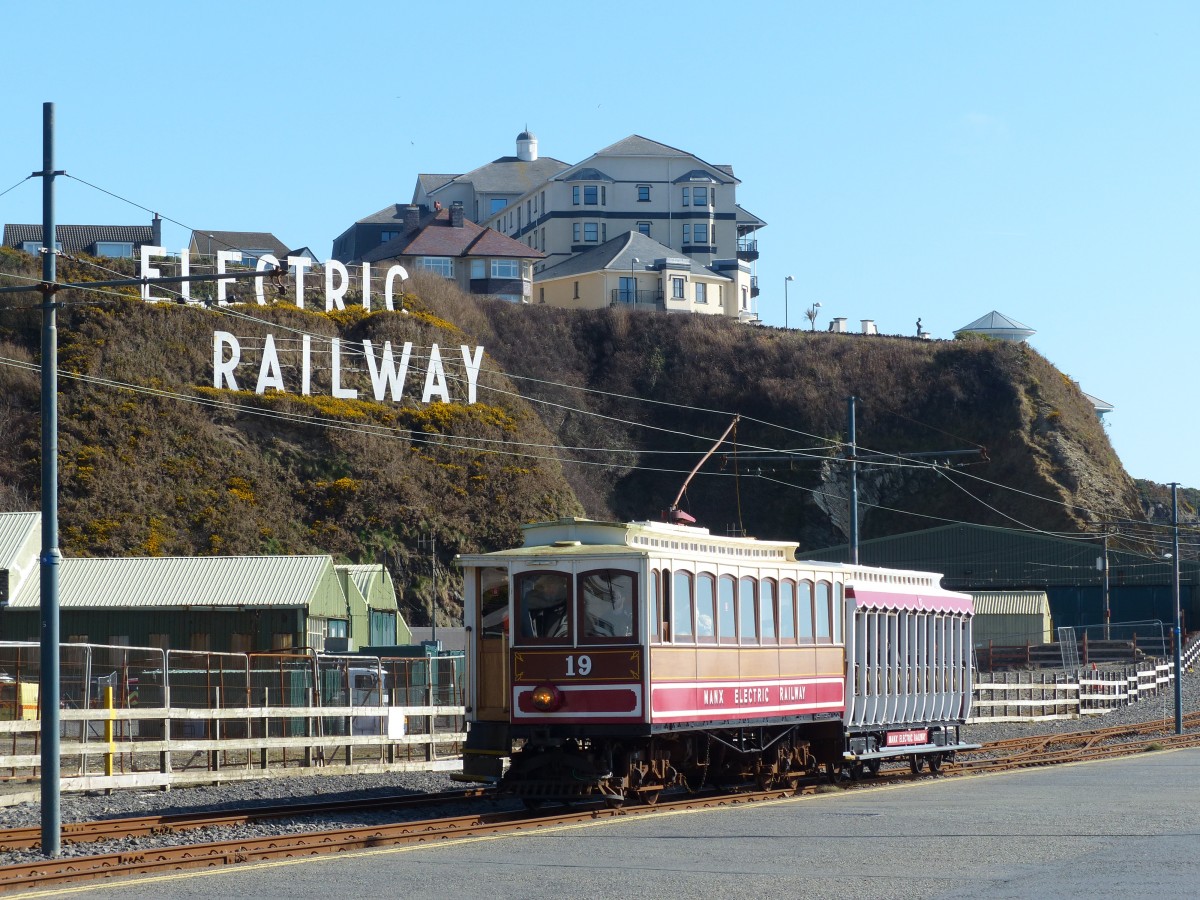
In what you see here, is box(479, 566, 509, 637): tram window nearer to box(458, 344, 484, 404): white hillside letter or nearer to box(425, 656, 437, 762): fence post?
box(425, 656, 437, 762): fence post

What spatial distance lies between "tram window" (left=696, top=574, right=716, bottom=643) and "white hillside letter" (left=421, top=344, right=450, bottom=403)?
54.6 metres

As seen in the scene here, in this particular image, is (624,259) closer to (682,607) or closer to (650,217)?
(650,217)

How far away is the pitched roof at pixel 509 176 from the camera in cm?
12681

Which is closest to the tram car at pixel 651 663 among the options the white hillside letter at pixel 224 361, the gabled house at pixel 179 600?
the gabled house at pixel 179 600

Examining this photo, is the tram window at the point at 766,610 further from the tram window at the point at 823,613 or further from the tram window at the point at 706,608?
the tram window at the point at 823,613

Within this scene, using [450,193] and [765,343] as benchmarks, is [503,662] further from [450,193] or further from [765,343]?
[450,193]

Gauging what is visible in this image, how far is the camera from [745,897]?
40.0ft

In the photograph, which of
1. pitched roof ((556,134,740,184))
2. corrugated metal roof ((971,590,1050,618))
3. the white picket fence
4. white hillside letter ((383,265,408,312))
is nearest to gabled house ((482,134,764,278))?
pitched roof ((556,134,740,184))

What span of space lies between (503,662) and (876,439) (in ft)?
259

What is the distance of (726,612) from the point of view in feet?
66.8

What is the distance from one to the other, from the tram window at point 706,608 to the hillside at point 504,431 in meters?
20.4

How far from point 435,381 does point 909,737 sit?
52122 millimetres

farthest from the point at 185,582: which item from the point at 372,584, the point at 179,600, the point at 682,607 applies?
the point at 682,607

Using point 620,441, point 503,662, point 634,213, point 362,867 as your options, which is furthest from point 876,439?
point 362,867
